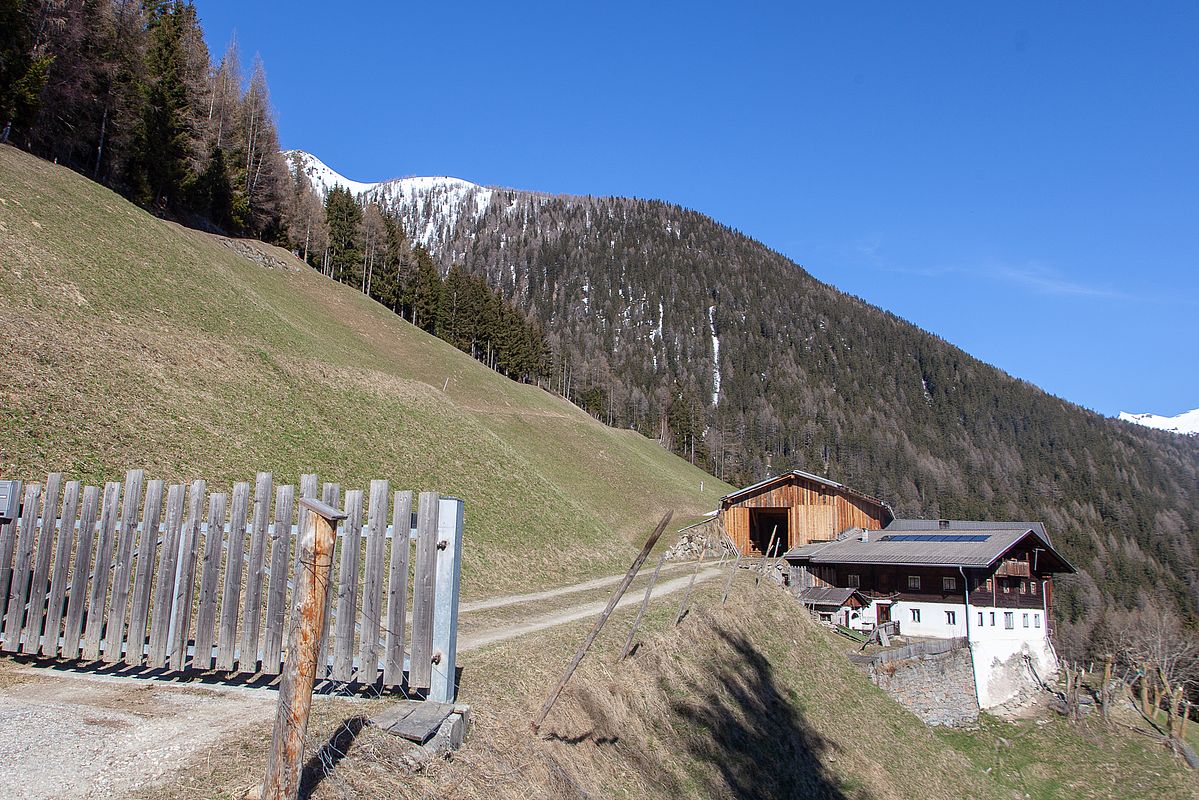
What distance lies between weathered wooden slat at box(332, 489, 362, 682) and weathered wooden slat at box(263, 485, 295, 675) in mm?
728

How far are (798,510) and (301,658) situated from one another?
42.1 metres

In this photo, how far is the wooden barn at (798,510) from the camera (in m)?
43.8

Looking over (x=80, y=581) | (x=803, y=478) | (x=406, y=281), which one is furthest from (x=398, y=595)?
(x=406, y=281)

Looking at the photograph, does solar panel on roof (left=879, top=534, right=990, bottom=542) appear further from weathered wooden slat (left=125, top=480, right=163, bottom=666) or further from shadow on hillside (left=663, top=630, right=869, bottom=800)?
weathered wooden slat (left=125, top=480, right=163, bottom=666)

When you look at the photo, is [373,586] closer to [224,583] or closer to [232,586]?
[232,586]

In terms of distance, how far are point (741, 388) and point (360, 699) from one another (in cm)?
19658

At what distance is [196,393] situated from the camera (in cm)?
2116

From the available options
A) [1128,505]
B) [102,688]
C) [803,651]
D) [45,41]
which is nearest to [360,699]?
[102,688]

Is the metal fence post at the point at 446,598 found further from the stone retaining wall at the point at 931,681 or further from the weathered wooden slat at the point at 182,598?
the stone retaining wall at the point at 931,681

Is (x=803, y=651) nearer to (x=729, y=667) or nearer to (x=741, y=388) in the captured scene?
(x=729, y=667)

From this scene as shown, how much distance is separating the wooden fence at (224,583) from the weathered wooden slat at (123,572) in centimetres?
2

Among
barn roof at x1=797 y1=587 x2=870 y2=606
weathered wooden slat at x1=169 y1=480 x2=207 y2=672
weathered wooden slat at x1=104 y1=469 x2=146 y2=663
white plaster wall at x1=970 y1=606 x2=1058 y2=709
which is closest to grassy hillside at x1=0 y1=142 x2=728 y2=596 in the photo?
weathered wooden slat at x1=104 y1=469 x2=146 y2=663

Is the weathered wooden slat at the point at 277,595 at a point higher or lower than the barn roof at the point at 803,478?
lower

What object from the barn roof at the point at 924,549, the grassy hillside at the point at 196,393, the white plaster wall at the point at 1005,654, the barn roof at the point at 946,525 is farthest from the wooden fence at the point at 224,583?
the barn roof at the point at 946,525
